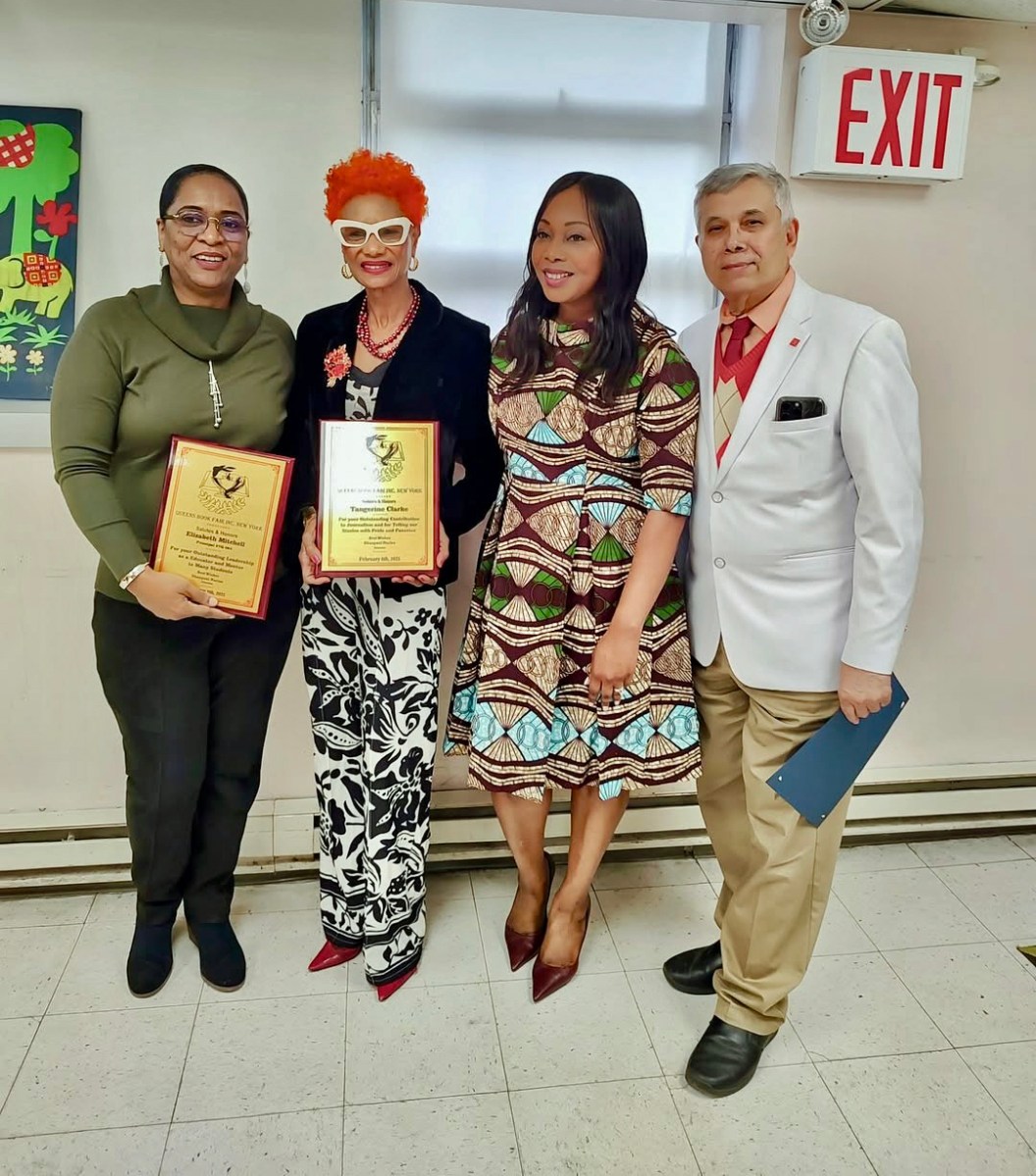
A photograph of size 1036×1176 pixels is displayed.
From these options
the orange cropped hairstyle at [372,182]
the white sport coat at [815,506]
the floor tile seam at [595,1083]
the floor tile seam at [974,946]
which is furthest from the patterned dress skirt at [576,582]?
the floor tile seam at [974,946]

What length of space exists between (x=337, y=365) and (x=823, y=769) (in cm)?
121

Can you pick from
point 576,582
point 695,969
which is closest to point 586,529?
point 576,582

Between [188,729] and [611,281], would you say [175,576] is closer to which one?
[188,729]

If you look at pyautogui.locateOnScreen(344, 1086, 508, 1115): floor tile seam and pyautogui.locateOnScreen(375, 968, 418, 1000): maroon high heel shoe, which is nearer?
pyautogui.locateOnScreen(344, 1086, 508, 1115): floor tile seam

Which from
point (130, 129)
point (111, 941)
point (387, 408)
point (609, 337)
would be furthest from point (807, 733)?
point (130, 129)

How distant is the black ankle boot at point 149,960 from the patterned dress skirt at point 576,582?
31.9 inches

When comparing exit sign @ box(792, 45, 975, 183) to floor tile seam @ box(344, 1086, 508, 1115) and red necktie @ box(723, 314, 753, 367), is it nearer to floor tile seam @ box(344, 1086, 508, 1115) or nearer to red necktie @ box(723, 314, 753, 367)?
red necktie @ box(723, 314, 753, 367)

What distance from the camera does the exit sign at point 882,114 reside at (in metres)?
2.34

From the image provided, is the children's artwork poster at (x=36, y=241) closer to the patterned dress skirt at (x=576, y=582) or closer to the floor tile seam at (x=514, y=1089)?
the patterned dress skirt at (x=576, y=582)

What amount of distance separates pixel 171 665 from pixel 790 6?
81.3 inches

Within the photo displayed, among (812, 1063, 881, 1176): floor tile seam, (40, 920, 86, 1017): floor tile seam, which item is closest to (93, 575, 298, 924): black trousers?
(40, 920, 86, 1017): floor tile seam

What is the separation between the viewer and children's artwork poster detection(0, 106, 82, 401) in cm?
221

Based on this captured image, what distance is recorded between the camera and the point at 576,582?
1.99 meters

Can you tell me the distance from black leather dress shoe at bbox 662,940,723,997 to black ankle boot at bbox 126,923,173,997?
1129mm
